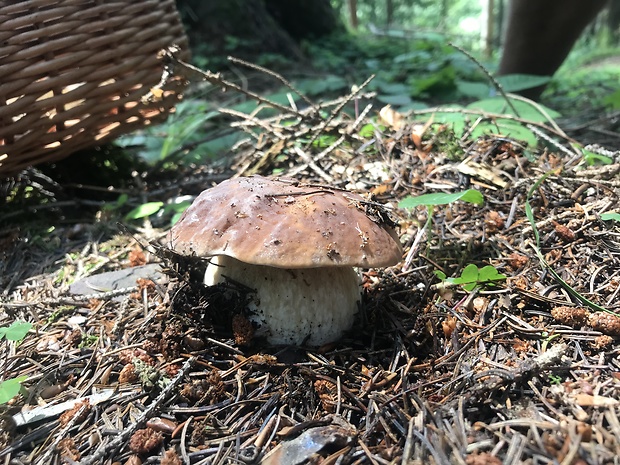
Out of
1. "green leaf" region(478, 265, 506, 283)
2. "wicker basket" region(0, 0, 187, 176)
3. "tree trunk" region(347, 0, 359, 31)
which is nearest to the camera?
"green leaf" region(478, 265, 506, 283)

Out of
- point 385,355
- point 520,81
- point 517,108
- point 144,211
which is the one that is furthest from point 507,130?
point 144,211

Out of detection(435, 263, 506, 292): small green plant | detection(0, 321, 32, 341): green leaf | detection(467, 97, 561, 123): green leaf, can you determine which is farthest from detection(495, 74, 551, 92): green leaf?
detection(0, 321, 32, 341): green leaf

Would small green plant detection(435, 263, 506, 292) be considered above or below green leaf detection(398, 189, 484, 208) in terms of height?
below

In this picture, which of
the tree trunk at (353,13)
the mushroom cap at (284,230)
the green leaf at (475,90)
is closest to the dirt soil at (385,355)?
the mushroom cap at (284,230)

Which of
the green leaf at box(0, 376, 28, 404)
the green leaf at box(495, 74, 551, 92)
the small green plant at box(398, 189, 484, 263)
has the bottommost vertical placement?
the green leaf at box(0, 376, 28, 404)

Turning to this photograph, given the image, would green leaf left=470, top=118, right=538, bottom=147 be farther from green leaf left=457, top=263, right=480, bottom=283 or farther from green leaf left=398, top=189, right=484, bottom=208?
green leaf left=457, top=263, right=480, bottom=283

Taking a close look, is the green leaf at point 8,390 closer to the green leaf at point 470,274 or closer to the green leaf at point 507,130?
the green leaf at point 470,274

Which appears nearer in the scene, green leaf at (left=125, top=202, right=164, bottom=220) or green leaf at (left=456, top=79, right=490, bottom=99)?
green leaf at (left=125, top=202, right=164, bottom=220)
